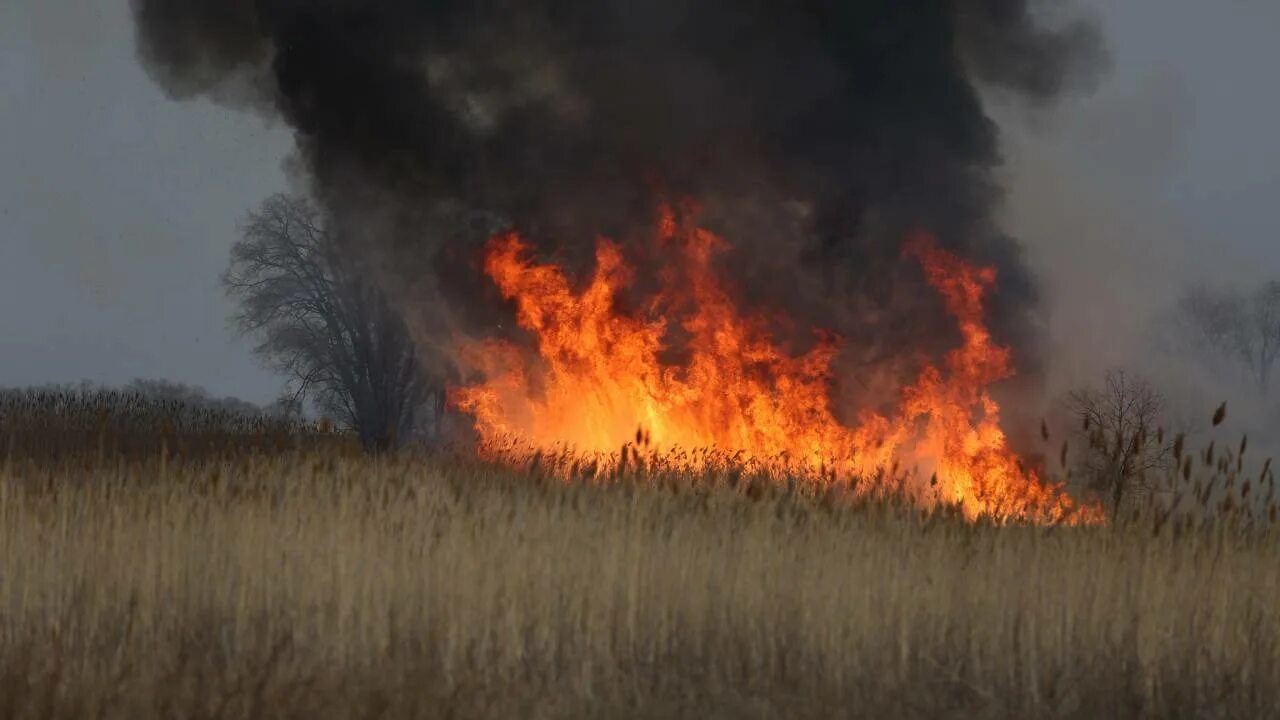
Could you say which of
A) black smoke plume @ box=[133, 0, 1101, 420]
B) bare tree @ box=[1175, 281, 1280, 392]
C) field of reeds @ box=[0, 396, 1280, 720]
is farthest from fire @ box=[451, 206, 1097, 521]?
bare tree @ box=[1175, 281, 1280, 392]

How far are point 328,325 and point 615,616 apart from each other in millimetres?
26297

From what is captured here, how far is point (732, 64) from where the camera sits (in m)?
21.1

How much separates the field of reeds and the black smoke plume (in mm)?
8841

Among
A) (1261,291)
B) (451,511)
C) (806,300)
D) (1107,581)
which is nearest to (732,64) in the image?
(806,300)

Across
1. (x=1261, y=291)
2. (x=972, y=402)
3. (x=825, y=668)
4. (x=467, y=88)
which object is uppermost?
(x=1261, y=291)

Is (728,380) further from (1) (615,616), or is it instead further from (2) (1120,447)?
(1) (615,616)

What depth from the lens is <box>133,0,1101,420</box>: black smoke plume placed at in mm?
20422

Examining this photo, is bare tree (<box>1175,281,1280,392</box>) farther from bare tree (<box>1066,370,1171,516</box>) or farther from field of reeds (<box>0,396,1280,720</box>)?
field of reeds (<box>0,396,1280,720</box>)

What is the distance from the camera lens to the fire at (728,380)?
1931 centimetres

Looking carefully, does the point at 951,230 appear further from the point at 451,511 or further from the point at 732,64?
the point at 451,511

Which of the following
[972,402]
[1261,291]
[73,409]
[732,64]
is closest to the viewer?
[972,402]

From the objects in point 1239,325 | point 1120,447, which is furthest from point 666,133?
point 1239,325

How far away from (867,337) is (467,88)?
7463 mm

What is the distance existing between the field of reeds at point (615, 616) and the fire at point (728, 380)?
726 centimetres
